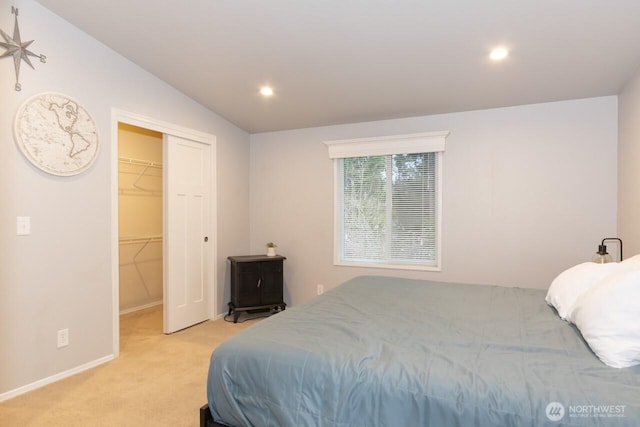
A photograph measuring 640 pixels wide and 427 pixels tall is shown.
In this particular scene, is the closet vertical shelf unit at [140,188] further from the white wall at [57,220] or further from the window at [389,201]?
the window at [389,201]

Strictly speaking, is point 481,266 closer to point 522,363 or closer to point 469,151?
point 469,151

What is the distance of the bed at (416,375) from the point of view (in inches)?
46.6

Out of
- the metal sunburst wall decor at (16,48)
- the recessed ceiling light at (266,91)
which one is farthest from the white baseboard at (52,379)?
the recessed ceiling light at (266,91)

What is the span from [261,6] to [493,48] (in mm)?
1669

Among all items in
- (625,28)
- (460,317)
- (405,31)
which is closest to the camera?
(460,317)

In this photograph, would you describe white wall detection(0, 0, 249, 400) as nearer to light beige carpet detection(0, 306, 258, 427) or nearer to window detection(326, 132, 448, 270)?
light beige carpet detection(0, 306, 258, 427)

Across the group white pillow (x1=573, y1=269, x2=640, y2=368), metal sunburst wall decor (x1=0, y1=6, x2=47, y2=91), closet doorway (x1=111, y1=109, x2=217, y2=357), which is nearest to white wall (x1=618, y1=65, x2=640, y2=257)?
white pillow (x1=573, y1=269, x2=640, y2=368)

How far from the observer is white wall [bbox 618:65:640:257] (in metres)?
2.77

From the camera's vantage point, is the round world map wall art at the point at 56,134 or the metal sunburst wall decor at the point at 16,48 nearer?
the metal sunburst wall decor at the point at 16,48

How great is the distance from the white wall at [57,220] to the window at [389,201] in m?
2.18

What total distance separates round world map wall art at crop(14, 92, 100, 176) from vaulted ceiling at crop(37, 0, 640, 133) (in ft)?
2.18

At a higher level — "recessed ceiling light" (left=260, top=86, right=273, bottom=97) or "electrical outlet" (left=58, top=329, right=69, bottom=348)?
"recessed ceiling light" (left=260, top=86, right=273, bottom=97)

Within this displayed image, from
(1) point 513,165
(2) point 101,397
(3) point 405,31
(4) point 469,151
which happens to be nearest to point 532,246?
(1) point 513,165

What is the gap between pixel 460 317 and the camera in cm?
199
